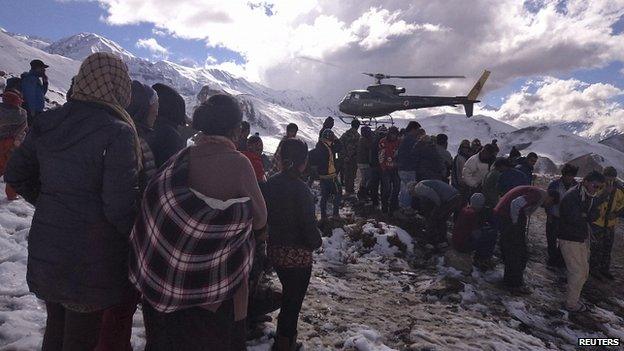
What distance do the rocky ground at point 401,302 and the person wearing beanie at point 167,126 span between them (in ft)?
6.71

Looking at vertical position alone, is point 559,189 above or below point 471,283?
above

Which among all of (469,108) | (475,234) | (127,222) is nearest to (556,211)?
(475,234)

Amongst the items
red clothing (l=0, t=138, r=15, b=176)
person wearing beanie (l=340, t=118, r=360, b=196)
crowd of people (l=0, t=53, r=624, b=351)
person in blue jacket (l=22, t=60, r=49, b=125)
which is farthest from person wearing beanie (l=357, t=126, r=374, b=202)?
crowd of people (l=0, t=53, r=624, b=351)

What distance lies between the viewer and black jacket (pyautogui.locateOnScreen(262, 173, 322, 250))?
13.3 feet

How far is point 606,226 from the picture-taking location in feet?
29.5

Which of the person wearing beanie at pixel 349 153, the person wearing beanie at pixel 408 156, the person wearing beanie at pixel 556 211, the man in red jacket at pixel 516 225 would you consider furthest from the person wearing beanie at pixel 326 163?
the person wearing beanie at pixel 556 211

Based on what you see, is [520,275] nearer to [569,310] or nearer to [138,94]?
[569,310]

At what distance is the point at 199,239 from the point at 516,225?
680 centimetres

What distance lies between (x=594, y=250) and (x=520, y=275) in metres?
3.18

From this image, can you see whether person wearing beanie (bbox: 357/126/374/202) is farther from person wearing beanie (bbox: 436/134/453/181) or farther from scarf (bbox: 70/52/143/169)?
scarf (bbox: 70/52/143/169)

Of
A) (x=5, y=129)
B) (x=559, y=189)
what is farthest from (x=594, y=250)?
(x=5, y=129)

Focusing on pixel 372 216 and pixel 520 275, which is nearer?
pixel 520 275

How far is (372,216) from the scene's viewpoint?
11.4 m

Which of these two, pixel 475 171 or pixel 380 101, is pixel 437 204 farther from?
pixel 380 101
